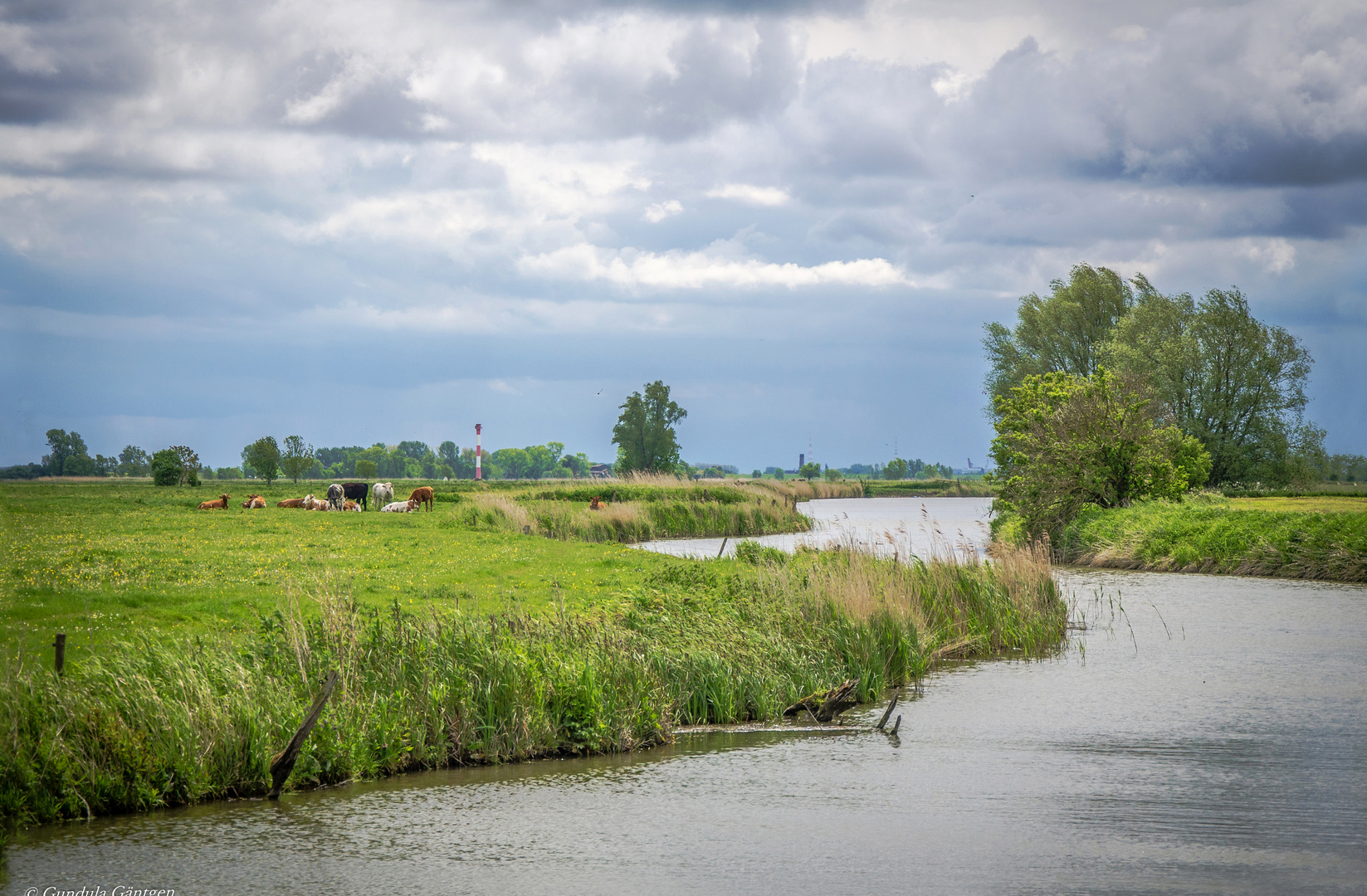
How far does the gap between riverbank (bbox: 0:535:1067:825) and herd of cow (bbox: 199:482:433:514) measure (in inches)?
1173

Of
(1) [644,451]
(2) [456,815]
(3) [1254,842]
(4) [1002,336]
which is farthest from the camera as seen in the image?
(1) [644,451]

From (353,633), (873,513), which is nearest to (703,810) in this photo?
(353,633)

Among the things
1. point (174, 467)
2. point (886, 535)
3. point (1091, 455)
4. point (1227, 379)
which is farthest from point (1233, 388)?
point (174, 467)

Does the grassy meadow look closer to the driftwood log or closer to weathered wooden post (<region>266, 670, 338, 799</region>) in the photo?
weathered wooden post (<region>266, 670, 338, 799</region>)

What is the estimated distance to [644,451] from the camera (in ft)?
328

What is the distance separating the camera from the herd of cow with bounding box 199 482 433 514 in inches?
1779

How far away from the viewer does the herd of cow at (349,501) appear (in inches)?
1779

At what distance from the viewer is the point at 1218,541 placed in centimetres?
3138

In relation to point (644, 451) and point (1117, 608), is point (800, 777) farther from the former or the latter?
point (644, 451)

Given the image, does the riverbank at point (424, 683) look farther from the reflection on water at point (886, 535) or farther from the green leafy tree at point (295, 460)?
the green leafy tree at point (295, 460)

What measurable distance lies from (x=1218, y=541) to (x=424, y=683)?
2772cm

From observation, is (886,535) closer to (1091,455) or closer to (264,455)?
(1091,455)

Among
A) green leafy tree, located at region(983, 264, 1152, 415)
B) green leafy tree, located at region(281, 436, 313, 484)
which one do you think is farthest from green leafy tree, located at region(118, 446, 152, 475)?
green leafy tree, located at region(983, 264, 1152, 415)

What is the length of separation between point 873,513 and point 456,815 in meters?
63.0
